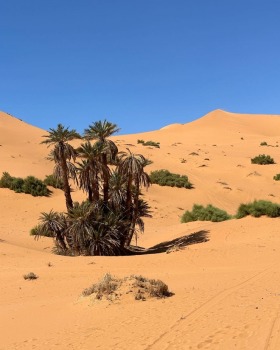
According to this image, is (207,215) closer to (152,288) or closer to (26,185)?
(26,185)

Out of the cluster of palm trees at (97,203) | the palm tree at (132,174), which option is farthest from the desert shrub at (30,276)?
the palm tree at (132,174)

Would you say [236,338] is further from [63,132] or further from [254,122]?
[254,122]

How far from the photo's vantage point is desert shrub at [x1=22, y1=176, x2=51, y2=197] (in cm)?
3831

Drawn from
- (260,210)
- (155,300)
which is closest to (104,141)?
(260,210)

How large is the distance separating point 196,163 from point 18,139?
2750 cm

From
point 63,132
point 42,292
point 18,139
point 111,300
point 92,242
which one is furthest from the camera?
point 18,139

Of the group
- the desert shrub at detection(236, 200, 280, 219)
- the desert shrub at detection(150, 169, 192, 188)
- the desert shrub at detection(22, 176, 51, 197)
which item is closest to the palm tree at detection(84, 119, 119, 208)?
the desert shrub at detection(236, 200, 280, 219)

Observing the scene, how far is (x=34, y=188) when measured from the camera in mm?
38812

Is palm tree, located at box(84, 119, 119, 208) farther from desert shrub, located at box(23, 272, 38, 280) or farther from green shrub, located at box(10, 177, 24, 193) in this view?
green shrub, located at box(10, 177, 24, 193)

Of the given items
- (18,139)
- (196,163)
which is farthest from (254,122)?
(18,139)

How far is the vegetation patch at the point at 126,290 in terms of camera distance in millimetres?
10227

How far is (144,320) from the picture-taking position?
8555 millimetres

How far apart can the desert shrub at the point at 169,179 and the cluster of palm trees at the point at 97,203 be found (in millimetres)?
22034

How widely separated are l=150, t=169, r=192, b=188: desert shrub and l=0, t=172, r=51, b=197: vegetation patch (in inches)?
472
